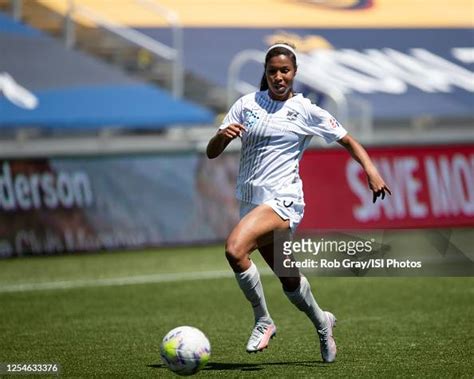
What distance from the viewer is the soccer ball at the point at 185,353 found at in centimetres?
755

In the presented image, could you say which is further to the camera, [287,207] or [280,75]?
[287,207]

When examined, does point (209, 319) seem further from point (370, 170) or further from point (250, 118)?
point (370, 170)

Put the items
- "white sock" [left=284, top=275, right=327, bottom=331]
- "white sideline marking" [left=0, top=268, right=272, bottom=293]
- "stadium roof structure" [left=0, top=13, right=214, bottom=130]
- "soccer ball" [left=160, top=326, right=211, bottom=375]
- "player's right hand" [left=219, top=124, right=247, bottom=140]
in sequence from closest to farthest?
"soccer ball" [left=160, top=326, right=211, bottom=375]
"player's right hand" [left=219, top=124, right=247, bottom=140]
"white sock" [left=284, top=275, right=327, bottom=331]
"white sideline marking" [left=0, top=268, right=272, bottom=293]
"stadium roof structure" [left=0, top=13, right=214, bottom=130]

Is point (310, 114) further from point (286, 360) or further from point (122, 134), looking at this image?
point (122, 134)

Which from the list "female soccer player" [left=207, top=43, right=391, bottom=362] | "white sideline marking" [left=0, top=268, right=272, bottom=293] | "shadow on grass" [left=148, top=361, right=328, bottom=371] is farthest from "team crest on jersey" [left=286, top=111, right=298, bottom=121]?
"white sideline marking" [left=0, top=268, right=272, bottom=293]

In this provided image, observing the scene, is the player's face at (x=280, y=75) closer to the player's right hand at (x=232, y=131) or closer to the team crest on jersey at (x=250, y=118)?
the team crest on jersey at (x=250, y=118)

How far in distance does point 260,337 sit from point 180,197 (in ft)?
33.8

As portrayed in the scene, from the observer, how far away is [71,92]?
73.3 feet

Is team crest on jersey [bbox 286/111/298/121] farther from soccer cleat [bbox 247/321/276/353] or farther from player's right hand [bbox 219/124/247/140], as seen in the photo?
soccer cleat [bbox 247/321/276/353]

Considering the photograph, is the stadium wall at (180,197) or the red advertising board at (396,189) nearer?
the stadium wall at (180,197)

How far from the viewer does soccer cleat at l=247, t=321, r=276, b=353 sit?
8.35 metres

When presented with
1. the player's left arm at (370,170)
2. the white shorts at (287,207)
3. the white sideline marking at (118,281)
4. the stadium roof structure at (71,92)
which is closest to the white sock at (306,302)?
the white shorts at (287,207)

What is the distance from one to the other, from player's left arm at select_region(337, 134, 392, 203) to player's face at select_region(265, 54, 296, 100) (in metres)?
0.56

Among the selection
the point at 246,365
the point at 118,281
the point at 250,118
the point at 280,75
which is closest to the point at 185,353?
the point at 246,365
